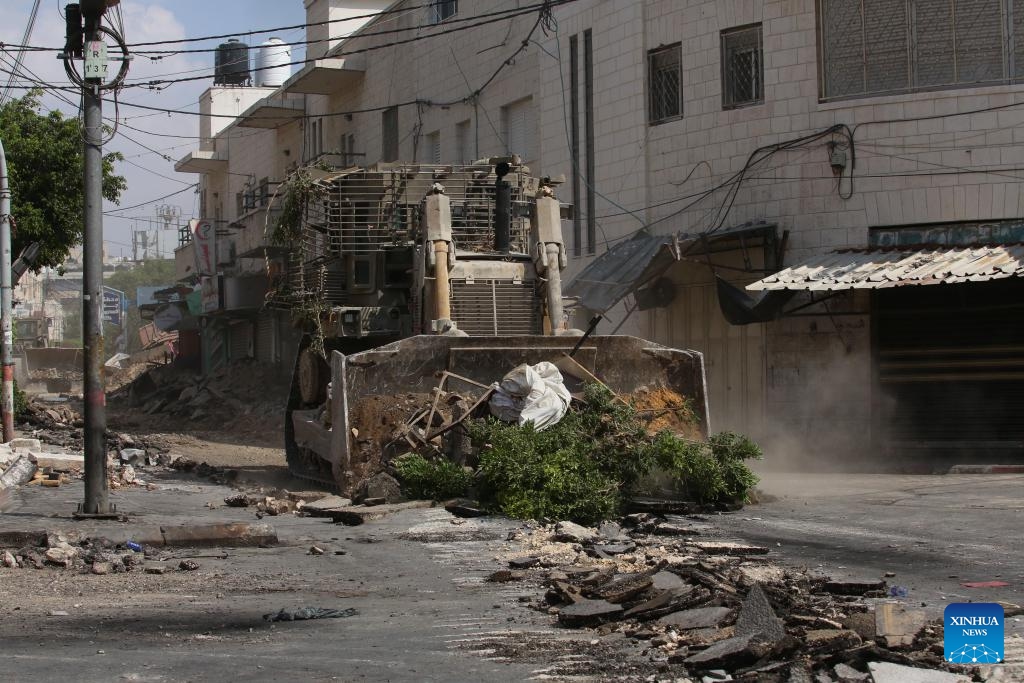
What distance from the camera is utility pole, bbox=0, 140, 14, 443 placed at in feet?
63.1

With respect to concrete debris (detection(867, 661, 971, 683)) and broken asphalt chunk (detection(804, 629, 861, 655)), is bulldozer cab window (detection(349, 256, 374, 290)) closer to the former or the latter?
broken asphalt chunk (detection(804, 629, 861, 655))

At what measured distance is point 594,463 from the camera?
37.7 feet

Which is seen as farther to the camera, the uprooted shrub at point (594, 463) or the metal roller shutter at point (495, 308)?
the metal roller shutter at point (495, 308)

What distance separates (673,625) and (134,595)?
12.1 feet

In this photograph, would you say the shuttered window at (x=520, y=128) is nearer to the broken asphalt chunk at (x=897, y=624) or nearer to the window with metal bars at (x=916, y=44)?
the window with metal bars at (x=916, y=44)

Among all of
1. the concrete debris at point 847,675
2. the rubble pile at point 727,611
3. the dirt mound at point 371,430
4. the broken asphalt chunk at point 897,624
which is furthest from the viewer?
the dirt mound at point 371,430

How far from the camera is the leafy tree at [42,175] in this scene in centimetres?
2464

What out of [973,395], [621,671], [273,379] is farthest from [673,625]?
[273,379]

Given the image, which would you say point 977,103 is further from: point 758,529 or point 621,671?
point 621,671

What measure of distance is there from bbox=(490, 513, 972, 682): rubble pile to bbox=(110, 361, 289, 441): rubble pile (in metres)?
18.9

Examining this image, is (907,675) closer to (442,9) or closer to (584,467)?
(584,467)

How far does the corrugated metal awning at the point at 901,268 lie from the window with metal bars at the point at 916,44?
2.60 m

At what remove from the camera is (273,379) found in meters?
35.5

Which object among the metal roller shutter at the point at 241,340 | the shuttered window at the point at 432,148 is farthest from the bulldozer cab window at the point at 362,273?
the metal roller shutter at the point at 241,340
